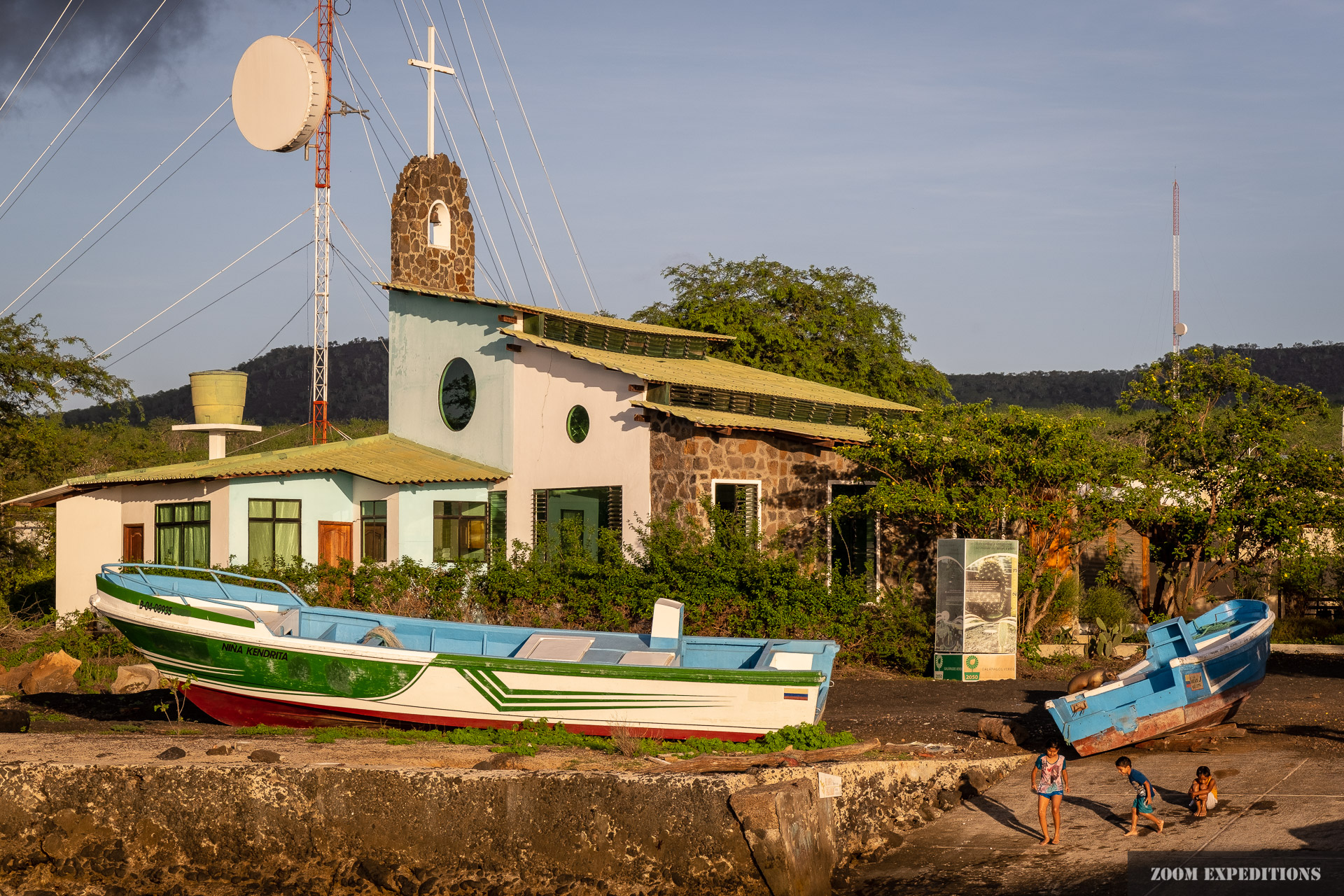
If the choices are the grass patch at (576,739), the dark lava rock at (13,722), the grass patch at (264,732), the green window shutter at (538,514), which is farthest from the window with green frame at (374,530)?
the grass patch at (576,739)

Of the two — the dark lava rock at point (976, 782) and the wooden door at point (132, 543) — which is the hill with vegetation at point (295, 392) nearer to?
the wooden door at point (132, 543)

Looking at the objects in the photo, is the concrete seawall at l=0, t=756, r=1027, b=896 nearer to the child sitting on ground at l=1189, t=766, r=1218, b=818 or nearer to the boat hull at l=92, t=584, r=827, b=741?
the boat hull at l=92, t=584, r=827, b=741

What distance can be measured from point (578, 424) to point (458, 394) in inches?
140

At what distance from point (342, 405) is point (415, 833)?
383 feet

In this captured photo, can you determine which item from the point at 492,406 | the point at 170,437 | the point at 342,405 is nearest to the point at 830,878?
the point at 492,406

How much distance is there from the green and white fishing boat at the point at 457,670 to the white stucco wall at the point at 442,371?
248 inches

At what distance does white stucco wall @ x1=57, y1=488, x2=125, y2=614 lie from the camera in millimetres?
21500

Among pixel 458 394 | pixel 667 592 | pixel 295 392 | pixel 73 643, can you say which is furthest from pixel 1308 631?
pixel 295 392

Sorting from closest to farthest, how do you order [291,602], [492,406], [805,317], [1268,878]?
[1268,878]
[291,602]
[492,406]
[805,317]

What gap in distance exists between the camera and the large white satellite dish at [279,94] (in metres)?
25.5

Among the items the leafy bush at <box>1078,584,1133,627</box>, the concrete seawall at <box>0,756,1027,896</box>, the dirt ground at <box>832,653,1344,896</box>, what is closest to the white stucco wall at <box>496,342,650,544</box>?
the dirt ground at <box>832,653,1344,896</box>

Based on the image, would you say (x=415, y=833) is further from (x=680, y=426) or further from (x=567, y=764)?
(x=680, y=426)

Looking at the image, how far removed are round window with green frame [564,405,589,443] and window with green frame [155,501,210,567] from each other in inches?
262

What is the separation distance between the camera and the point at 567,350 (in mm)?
20109
